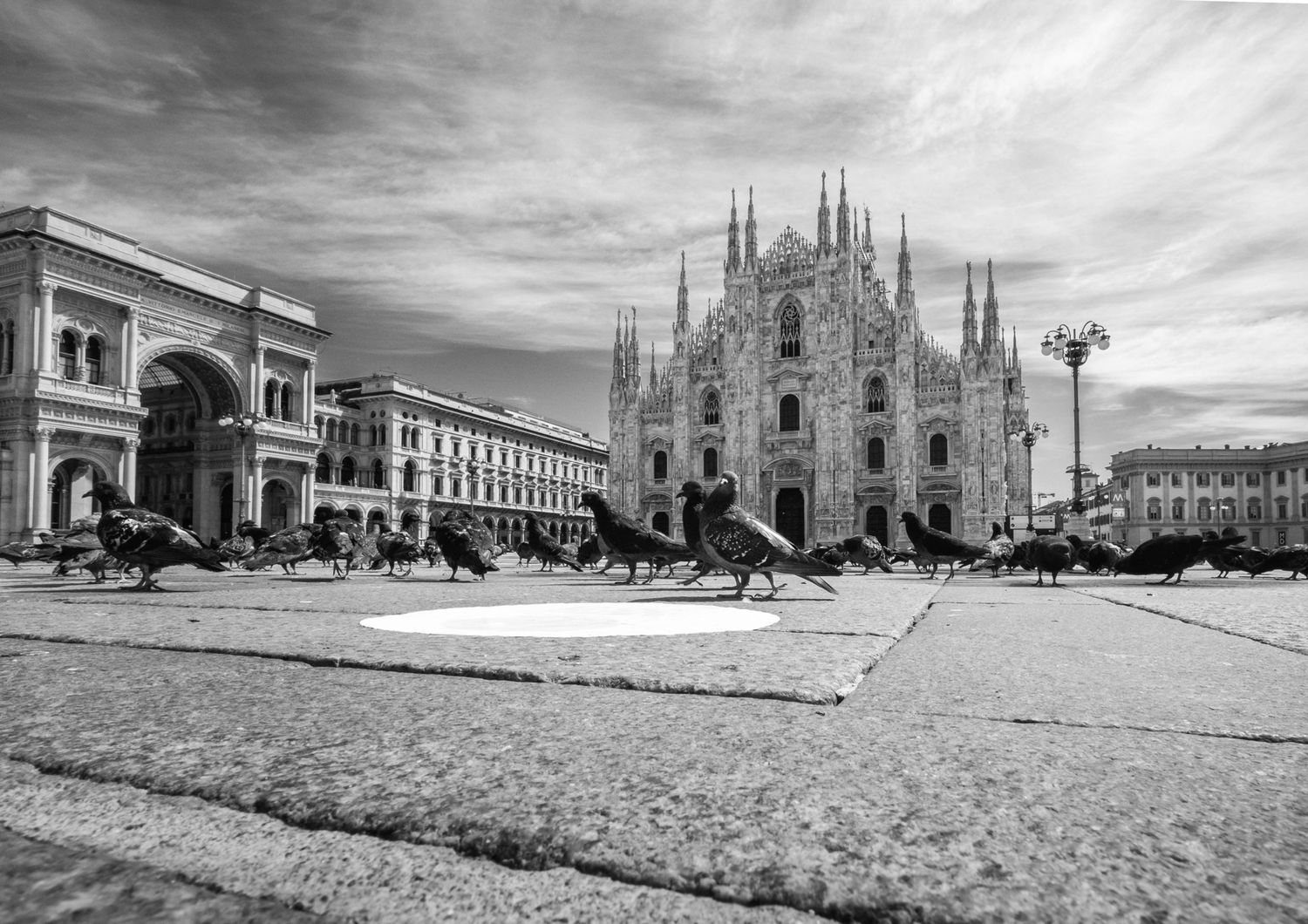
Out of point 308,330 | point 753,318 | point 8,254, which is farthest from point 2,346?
point 753,318

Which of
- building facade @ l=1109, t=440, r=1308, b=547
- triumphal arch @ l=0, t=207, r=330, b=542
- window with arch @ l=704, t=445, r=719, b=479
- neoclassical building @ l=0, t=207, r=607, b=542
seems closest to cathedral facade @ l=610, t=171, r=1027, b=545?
window with arch @ l=704, t=445, r=719, b=479

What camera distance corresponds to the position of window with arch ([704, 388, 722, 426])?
144ft

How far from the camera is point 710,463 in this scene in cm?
4397

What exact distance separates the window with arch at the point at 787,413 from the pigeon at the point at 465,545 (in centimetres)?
3353

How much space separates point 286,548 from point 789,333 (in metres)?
36.0

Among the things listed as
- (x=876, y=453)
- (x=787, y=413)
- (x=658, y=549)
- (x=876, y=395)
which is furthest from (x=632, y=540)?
(x=787, y=413)

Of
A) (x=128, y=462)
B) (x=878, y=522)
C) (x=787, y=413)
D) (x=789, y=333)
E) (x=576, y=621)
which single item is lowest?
(x=878, y=522)

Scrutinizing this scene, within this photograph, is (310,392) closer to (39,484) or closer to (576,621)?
(39,484)

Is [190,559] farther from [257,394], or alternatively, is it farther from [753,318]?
[753,318]

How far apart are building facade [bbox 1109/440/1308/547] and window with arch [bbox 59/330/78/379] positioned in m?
74.1

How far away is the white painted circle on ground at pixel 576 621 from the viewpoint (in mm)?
3455

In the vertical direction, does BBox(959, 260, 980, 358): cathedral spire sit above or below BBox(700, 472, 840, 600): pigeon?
above

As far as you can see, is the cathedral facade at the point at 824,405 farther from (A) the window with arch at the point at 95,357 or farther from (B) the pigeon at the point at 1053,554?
(B) the pigeon at the point at 1053,554

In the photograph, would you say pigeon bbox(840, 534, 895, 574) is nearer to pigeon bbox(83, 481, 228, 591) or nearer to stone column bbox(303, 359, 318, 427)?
pigeon bbox(83, 481, 228, 591)
